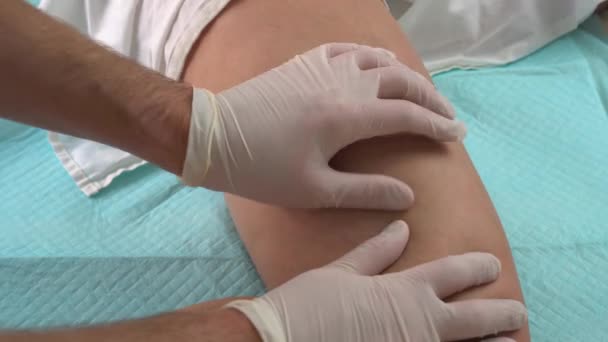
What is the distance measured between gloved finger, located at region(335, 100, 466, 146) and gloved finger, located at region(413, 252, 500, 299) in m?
0.19

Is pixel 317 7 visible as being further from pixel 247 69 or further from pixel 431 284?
pixel 431 284

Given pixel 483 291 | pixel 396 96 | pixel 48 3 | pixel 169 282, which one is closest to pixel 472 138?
pixel 396 96

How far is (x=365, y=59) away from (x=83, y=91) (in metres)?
0.40

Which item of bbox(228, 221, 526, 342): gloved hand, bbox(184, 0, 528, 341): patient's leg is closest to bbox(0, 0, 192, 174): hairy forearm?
bbox(184, 0, 528, 341): patient's leg

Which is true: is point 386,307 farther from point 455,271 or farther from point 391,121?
point 391,121

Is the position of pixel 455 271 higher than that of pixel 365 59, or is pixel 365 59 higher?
pixel 365 59

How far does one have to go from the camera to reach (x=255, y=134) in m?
0.88

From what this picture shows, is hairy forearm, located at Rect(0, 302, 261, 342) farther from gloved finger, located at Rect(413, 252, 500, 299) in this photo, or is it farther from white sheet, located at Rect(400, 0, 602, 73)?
white sheet, located at Rect(400, 0, 602, 73)

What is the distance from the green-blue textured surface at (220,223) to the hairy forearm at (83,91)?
29 cm

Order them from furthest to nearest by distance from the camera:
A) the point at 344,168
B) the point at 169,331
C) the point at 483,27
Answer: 1. the point at 483,27
2. the point at 344,168
3. the point at 169,331

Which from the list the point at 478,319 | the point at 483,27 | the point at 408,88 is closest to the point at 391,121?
the point at 408,88

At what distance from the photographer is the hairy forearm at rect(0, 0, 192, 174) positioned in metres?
0.83

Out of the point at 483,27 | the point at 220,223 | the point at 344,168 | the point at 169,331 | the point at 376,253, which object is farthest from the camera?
the point at 483,27

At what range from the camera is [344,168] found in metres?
0.92
